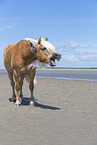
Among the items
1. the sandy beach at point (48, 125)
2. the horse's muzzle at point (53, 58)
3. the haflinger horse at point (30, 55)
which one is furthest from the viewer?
the haflinger horse at point (30, 55)

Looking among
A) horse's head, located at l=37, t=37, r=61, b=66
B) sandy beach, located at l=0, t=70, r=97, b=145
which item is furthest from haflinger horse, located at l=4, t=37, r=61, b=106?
sandy beach, located at l=0, t=70, r=97, b=145

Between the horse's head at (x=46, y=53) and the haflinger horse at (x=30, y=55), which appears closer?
the horse's head at (x=46, y=53)

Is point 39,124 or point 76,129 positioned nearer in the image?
point 76,129

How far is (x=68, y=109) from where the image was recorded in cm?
Answer: 788

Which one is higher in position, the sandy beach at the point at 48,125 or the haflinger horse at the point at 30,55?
the haflinger horse at the point at 30,55

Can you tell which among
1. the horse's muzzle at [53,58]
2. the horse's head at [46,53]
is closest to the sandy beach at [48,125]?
the horse's muzzle at [53,58]

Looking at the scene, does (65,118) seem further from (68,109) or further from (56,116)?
(68,109)

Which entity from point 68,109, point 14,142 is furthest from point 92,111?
point 14,142

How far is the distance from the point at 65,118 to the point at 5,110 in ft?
7.46

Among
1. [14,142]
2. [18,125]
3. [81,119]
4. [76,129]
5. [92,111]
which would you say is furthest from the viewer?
[92,111]

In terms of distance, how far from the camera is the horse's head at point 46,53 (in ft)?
23.9

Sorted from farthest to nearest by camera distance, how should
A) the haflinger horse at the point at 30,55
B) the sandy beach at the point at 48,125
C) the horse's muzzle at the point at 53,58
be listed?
the haflinger horse at the point at 30,55, the horse's muzzle at the point at 53,58, the sandy beach at the point at 48,125

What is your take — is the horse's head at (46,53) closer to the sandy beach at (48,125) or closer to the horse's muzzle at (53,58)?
the horse's muzzle at (53,58)

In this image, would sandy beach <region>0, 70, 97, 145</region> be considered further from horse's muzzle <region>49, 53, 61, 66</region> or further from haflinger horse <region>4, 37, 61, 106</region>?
horse's muzzle <region>49, 53, 61, 66</region>
